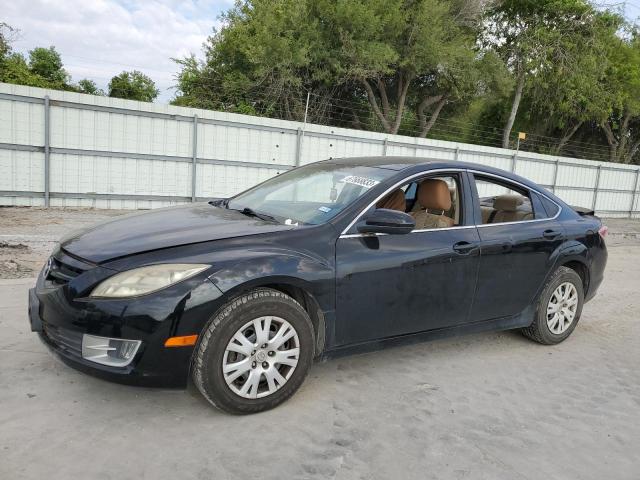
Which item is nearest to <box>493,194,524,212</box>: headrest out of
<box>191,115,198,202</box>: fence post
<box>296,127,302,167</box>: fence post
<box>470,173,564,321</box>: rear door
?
<box>470,173,564,321</box>: rear door

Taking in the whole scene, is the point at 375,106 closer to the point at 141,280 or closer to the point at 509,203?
the point at 509,203

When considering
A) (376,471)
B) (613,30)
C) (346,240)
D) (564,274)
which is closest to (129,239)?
(346,240)

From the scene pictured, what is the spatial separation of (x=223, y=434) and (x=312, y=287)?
0.95 metres

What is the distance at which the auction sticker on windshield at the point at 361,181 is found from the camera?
12.5 feet

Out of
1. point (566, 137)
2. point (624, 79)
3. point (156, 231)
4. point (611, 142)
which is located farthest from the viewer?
point (611, 142)

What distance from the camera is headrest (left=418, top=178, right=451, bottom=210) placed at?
421 centimetres

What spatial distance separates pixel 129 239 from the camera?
127 inches

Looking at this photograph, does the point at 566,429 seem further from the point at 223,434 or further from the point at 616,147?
the point at 616,147

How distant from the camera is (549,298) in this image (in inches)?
182

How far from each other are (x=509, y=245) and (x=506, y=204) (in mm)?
643

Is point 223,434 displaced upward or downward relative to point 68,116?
downward

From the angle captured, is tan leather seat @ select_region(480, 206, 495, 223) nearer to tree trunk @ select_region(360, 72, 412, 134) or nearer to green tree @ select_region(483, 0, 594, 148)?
tree trunk @ select_region(360, 72, 412, 134)

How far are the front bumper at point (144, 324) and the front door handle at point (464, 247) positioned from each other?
181 centimetres

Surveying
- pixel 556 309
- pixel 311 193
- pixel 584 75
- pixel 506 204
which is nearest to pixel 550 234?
pixel 506 204
